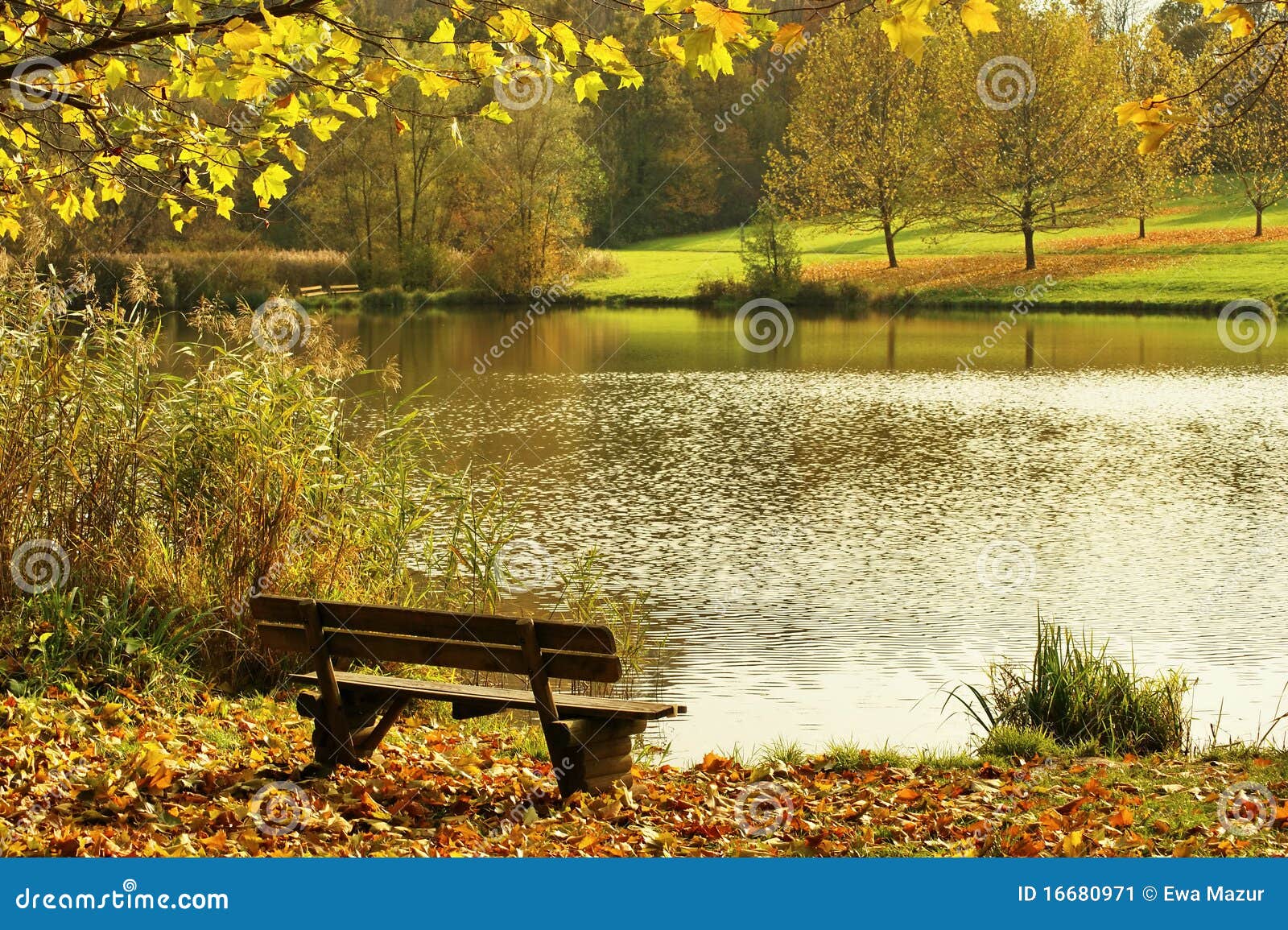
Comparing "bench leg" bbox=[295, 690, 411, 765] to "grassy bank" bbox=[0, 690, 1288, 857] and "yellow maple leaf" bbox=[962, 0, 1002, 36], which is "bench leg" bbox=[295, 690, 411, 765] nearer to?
"grassy bank" bbox=[0, 690, 1288, 857]

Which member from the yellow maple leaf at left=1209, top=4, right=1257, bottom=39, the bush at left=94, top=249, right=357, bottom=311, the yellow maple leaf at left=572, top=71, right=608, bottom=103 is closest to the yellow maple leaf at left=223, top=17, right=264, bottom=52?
the yellow maple leaf at left=572, top=71, right=608, bottom=103

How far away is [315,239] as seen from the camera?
168ft

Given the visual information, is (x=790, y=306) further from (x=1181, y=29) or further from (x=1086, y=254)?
(x=1181, y=29)

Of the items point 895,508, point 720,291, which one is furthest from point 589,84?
point 720,291

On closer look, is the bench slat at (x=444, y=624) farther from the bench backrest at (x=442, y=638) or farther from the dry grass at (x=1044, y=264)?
the dry grass at (x=1044, y=264)

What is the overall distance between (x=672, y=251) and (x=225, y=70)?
5544 centimetres

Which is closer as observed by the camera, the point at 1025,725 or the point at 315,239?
the point at 1025,725

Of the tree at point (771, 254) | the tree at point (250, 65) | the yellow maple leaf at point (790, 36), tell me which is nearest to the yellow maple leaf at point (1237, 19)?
the tree at point (250, 65)

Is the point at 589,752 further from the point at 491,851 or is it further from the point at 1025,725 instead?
the point at 1025,725

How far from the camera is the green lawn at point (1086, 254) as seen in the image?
3875 cm

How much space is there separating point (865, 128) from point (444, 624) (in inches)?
1676

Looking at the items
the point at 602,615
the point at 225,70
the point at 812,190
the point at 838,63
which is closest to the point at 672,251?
the point at 812,190

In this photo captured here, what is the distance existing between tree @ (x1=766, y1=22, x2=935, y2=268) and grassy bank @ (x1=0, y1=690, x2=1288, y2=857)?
3959cm

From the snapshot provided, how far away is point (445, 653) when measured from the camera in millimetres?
5383
